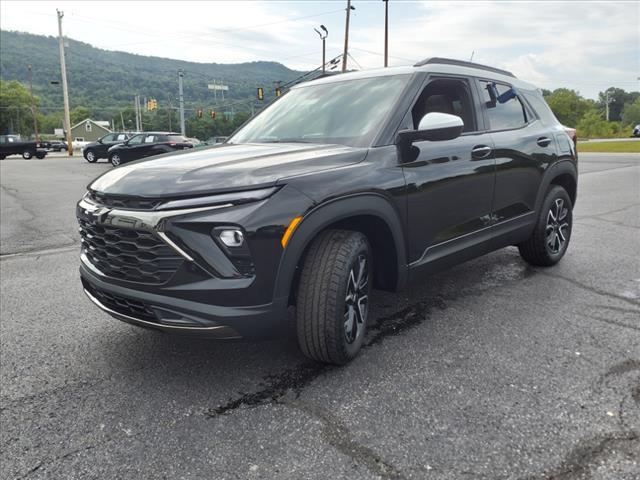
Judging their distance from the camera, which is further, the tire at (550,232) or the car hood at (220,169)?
the tire at (550,232)

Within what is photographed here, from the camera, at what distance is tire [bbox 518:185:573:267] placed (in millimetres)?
4625

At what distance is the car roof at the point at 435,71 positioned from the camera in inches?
141

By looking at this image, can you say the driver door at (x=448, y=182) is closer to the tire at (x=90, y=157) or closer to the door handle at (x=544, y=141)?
the door handle at (x=544, y=141)

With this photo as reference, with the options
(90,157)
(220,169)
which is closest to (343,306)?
(220,169)

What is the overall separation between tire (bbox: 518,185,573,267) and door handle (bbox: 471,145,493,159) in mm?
1129

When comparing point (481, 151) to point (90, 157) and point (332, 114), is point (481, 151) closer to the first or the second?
point (332, 114)

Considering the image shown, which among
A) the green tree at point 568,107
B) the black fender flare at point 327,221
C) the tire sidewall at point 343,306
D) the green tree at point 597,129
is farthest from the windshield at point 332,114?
the green tree at point 568,107

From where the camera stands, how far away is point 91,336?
138 inches

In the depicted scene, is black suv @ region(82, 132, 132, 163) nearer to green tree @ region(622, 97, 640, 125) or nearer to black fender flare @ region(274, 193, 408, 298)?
black fender flare @ region(274, 193, 408, 298)

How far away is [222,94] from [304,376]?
8270 cm

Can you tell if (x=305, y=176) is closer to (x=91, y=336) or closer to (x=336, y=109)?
(x=336, y=109)

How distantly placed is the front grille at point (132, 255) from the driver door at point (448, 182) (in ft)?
4.87

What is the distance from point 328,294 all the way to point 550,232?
120 inches

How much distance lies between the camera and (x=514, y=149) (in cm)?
411
